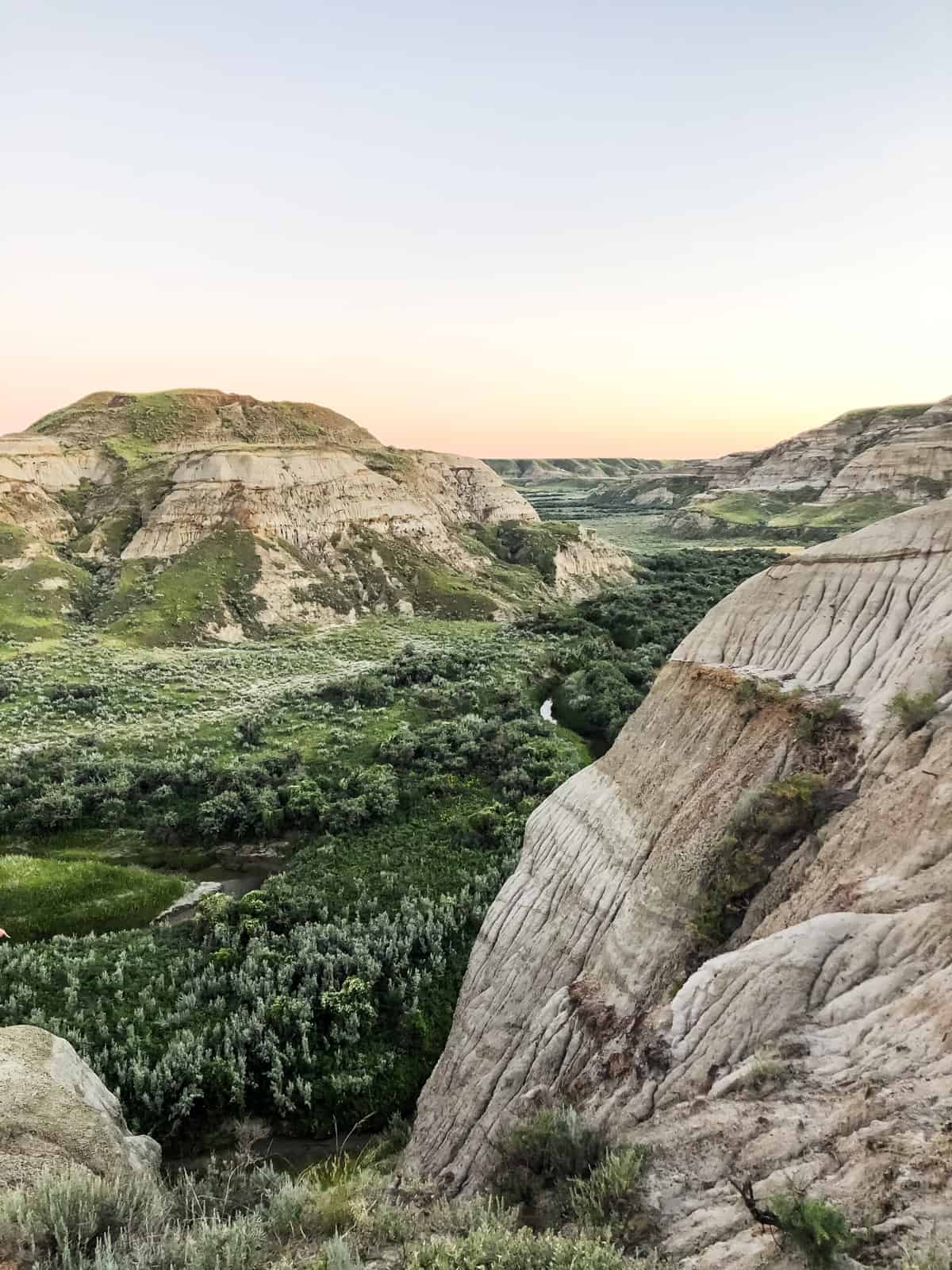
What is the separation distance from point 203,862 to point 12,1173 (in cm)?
1598

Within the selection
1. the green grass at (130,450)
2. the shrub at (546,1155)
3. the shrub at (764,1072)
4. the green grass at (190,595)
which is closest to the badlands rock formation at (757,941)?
the shrub at (764,1072)

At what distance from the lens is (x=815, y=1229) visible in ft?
Answer: 18.0

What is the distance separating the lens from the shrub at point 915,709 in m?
10.9

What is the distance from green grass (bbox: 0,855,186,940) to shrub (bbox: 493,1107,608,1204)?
1602cm

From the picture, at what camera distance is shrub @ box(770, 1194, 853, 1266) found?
5465 millimetres

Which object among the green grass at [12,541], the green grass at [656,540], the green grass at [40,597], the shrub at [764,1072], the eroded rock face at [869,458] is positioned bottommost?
the shrub at [764,1072]

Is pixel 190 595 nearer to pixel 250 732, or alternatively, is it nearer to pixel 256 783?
pixel 250 732

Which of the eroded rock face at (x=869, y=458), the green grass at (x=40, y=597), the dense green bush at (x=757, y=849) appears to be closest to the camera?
the dense green bush at (x=757, y=849)

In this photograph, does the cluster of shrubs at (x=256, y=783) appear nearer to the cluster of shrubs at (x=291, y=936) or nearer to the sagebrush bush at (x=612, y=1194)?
the cluster of shrubs at (x=291, y=936)

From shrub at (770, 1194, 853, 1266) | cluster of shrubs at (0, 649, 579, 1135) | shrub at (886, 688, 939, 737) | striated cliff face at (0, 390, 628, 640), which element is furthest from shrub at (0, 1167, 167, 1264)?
striated cliff face at (0, 390, 628, 640)

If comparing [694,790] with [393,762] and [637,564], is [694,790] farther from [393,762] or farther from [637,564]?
[637,564]

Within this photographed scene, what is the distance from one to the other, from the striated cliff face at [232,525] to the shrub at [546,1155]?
48.4m

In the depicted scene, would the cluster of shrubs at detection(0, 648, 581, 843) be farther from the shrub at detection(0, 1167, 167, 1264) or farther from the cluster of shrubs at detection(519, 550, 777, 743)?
the shrub at detection(0, 1167, 167, 1264)

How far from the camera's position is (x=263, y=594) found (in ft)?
189
